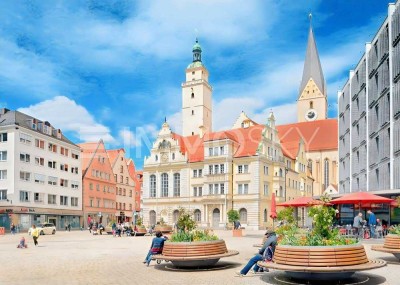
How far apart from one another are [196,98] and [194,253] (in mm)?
87367

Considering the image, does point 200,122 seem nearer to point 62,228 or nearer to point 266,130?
point 266,130

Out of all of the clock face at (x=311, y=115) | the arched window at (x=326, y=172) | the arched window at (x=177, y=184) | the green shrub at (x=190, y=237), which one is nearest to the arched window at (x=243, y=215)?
the arched window at (x=177, y=184)

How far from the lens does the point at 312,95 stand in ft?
409

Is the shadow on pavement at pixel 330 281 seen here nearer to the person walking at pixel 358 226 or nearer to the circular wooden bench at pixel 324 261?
the circular wooden bench at pixel 324 261

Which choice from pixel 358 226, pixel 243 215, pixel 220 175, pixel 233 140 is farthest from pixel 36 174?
pixel 358 226

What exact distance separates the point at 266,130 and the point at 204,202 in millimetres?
13144

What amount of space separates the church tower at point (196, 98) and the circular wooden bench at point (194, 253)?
8480cm

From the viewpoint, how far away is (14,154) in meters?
54.9

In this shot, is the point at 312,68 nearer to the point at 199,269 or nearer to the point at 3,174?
the point at 3,174

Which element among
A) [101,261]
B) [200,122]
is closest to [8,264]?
[101,261]

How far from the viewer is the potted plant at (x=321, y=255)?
10570mm

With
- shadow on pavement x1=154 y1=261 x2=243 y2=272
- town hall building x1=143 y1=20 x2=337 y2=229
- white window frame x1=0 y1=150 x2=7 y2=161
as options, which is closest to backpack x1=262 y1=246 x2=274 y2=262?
shadow on pavement x1=154 y1=261 x2=243 y2=272

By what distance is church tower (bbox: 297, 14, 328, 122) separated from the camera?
404 feet

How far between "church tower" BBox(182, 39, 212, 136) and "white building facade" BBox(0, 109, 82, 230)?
35.2 meters
